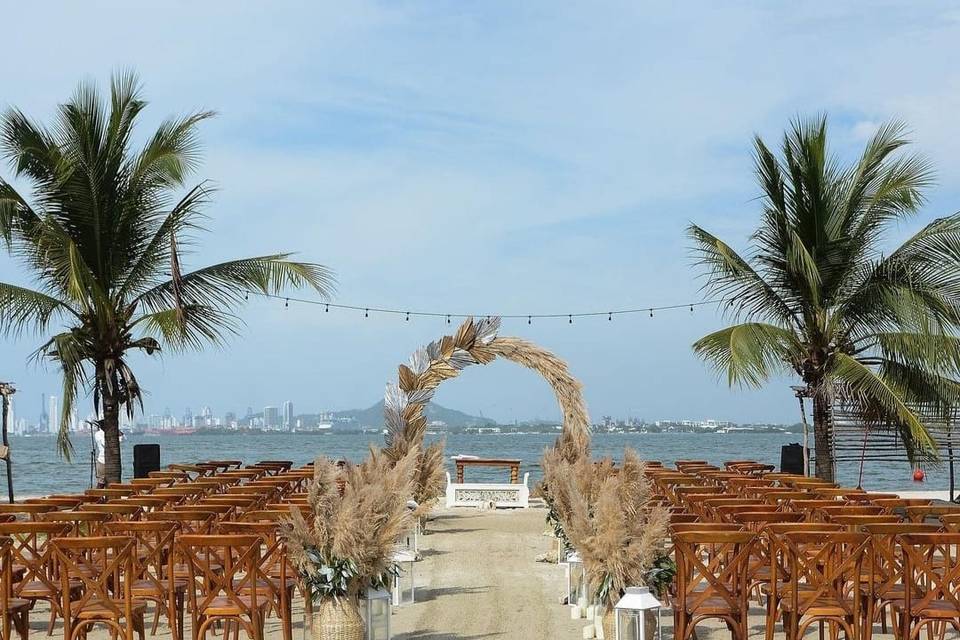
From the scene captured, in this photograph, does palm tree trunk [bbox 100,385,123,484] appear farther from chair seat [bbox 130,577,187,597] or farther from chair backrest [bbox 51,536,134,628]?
chair backrest [bbox 51,536,134,628]

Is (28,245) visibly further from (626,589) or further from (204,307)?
(626,589)

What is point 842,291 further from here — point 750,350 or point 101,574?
point 101,574

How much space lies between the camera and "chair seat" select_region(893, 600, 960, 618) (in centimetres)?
754

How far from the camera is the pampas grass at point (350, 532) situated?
7664mm

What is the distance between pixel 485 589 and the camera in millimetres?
11398

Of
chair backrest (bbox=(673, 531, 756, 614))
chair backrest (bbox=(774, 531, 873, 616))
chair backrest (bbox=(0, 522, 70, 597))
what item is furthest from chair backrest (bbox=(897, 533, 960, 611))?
chair backrest (bbox=(0, 522, 70, 597))

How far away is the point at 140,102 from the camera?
17656 millimetres

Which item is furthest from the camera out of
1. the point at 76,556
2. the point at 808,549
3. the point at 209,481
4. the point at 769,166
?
the point at 769,166

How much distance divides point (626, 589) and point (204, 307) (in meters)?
11.7

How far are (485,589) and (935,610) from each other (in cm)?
481

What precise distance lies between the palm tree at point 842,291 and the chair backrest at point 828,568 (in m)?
9.17

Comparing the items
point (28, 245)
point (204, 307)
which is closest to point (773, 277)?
point (204, 307)

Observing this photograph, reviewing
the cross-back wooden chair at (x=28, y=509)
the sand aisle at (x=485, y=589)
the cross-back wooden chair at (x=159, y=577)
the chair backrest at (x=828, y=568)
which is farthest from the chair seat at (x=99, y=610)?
the chair backrest at (x=828, y=568)

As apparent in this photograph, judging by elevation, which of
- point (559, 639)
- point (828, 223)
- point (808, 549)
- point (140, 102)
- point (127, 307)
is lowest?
point (559, 639)
